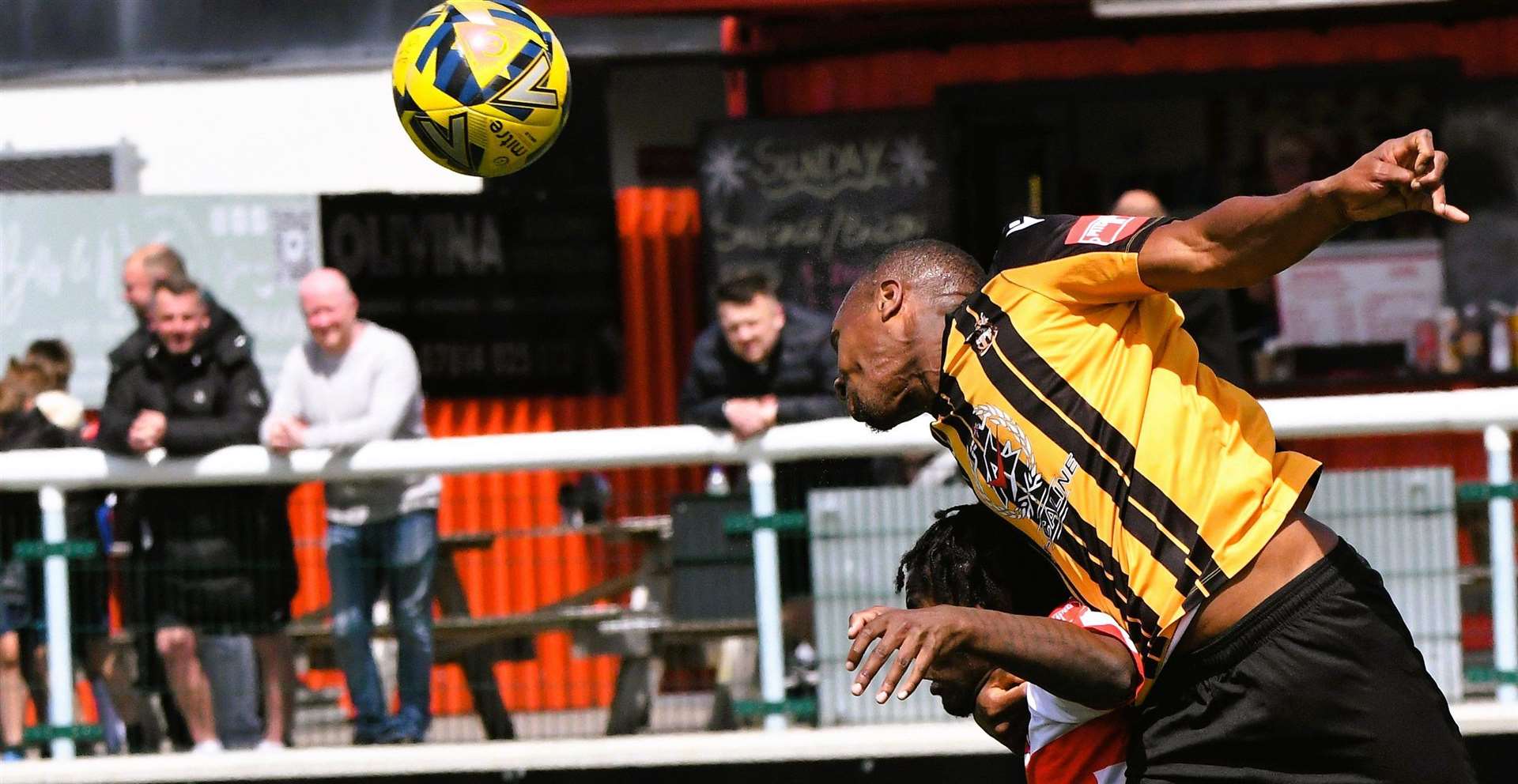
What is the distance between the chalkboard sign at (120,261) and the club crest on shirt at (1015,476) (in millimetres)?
7505

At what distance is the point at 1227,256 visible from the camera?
3824 mm

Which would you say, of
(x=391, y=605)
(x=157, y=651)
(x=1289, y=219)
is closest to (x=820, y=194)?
(x=391, y=605)

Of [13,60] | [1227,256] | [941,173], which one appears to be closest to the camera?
[1227,256]

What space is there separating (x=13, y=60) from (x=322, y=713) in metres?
7.58

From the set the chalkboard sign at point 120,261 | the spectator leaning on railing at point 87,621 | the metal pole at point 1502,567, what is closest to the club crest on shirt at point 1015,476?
the metal pole at point 1502,567

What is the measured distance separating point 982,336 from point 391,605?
162 inches

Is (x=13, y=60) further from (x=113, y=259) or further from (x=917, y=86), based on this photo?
(x=917, y=86)

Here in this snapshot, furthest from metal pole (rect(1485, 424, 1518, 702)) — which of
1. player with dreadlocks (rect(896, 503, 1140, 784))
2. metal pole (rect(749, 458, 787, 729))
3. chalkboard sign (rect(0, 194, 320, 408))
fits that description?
chalkboard sign (rect(0, 194, 320, 408))

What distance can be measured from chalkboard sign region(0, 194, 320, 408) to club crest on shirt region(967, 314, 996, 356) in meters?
7.49

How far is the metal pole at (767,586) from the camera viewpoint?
7.72m

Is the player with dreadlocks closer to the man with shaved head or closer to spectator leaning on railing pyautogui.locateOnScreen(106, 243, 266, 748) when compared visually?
the man with shaved head

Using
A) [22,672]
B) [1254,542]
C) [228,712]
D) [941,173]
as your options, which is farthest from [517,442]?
[1254,542]

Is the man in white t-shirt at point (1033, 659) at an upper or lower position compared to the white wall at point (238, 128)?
lower

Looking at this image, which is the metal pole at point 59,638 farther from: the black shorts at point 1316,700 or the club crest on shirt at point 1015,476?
the black shorts at point 1316,700
